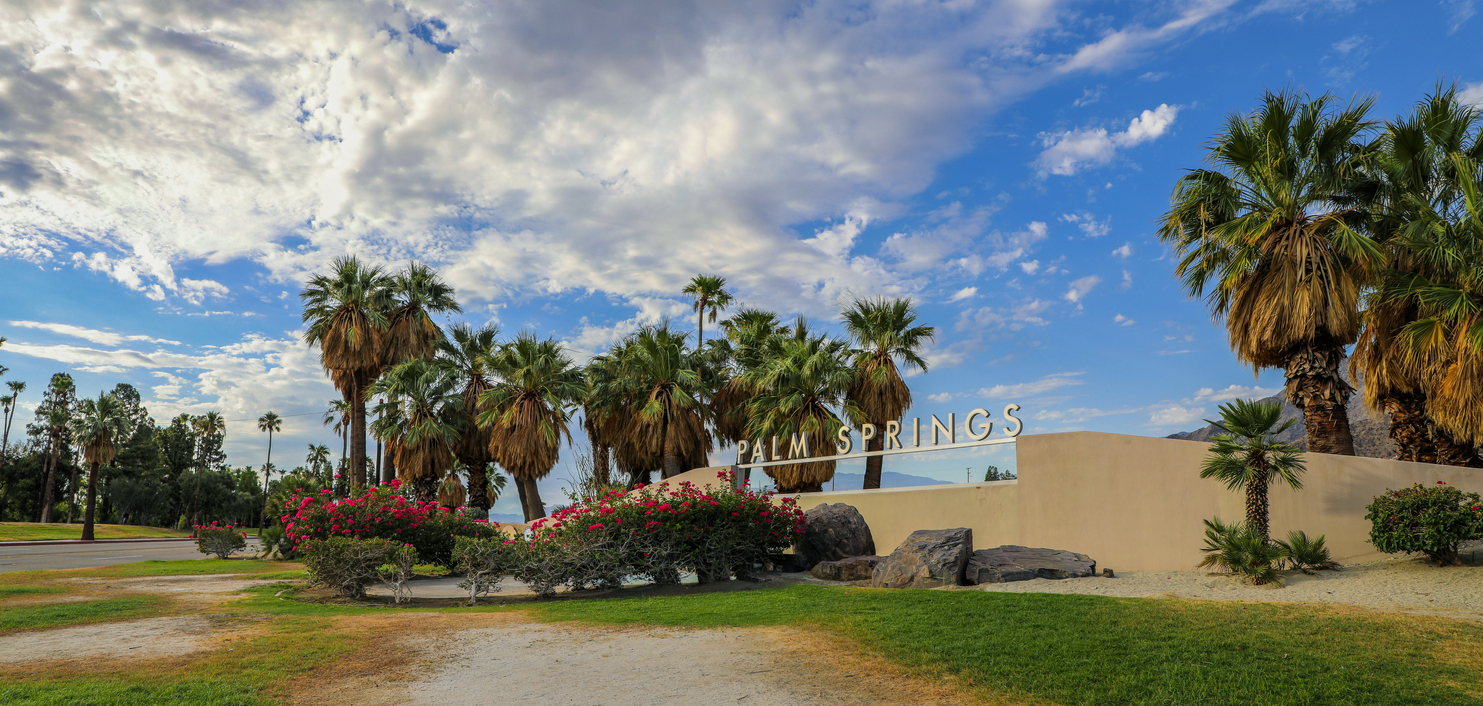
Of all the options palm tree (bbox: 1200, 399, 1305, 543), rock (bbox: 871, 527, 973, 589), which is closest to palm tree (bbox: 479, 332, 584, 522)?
rock (bbox: 871, 527, 973, 589)

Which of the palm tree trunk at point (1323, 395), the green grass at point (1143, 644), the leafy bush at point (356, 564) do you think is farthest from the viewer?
the palm tree trunk at point (1323, 395)

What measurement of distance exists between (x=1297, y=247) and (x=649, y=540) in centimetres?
1432

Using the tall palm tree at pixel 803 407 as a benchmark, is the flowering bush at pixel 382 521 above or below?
below

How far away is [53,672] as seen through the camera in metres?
6.73

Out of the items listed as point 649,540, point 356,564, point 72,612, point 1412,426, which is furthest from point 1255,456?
point 72,612

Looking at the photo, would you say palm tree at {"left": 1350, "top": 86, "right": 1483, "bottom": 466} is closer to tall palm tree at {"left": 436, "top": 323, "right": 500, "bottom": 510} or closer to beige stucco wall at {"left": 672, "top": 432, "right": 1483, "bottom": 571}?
beige stucco wall at {"left": 672, "top": 432, "right": 1483, "bottom": 571}

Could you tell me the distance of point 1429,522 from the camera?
11.5m

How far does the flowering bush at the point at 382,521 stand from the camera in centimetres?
1509

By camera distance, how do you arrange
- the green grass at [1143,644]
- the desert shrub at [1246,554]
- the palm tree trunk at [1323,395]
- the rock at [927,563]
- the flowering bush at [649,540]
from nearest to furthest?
the green grass at [1143,644] → the desert shrub at [1246,554] → the rock at [927,563] → the flowering bush at [649,540] → the palm tree trunk at [1323,395]

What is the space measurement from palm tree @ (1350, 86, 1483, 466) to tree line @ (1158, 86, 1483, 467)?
3 centimetres

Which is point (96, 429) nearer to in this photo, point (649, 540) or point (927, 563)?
point (649, 540)

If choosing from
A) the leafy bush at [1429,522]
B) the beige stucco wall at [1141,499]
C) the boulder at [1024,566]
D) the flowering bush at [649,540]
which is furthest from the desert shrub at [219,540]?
the leafy bush at [1429,522]

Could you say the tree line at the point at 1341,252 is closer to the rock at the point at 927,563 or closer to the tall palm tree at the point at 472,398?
the rock at the point at 927,563

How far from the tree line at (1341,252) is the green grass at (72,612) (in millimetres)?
20596
